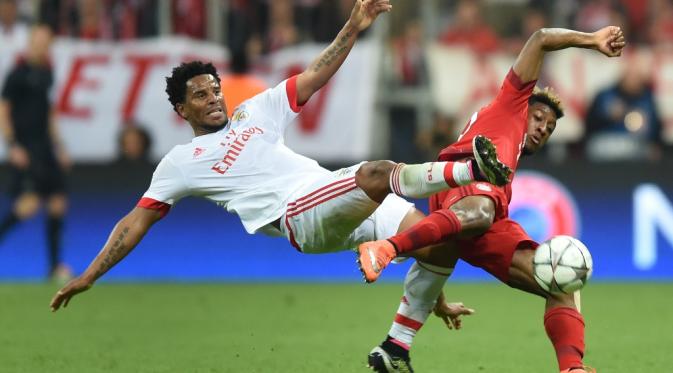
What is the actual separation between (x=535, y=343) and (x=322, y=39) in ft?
23.4

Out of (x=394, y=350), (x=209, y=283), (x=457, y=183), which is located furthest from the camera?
(x=209, y=283)

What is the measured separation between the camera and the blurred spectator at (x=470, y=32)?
48.4 ft

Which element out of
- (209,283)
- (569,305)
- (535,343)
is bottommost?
(209,283)

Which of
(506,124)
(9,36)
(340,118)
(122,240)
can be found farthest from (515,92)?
(9,36)

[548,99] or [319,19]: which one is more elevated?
[319,19]

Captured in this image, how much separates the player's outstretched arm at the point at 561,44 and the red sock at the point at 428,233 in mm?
1034

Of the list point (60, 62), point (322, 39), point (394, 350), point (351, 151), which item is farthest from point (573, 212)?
point (394, 350)

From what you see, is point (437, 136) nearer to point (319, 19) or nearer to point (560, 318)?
point (319, 19)

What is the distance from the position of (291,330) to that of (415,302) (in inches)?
102

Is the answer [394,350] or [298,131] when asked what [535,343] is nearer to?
[394,350]

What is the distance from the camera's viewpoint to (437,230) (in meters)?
6.26

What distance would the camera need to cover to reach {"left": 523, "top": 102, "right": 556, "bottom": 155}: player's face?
7082 millimetres

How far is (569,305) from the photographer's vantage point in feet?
21.2

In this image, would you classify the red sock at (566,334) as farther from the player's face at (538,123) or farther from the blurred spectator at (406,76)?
the blurred spectator at (406,76)
